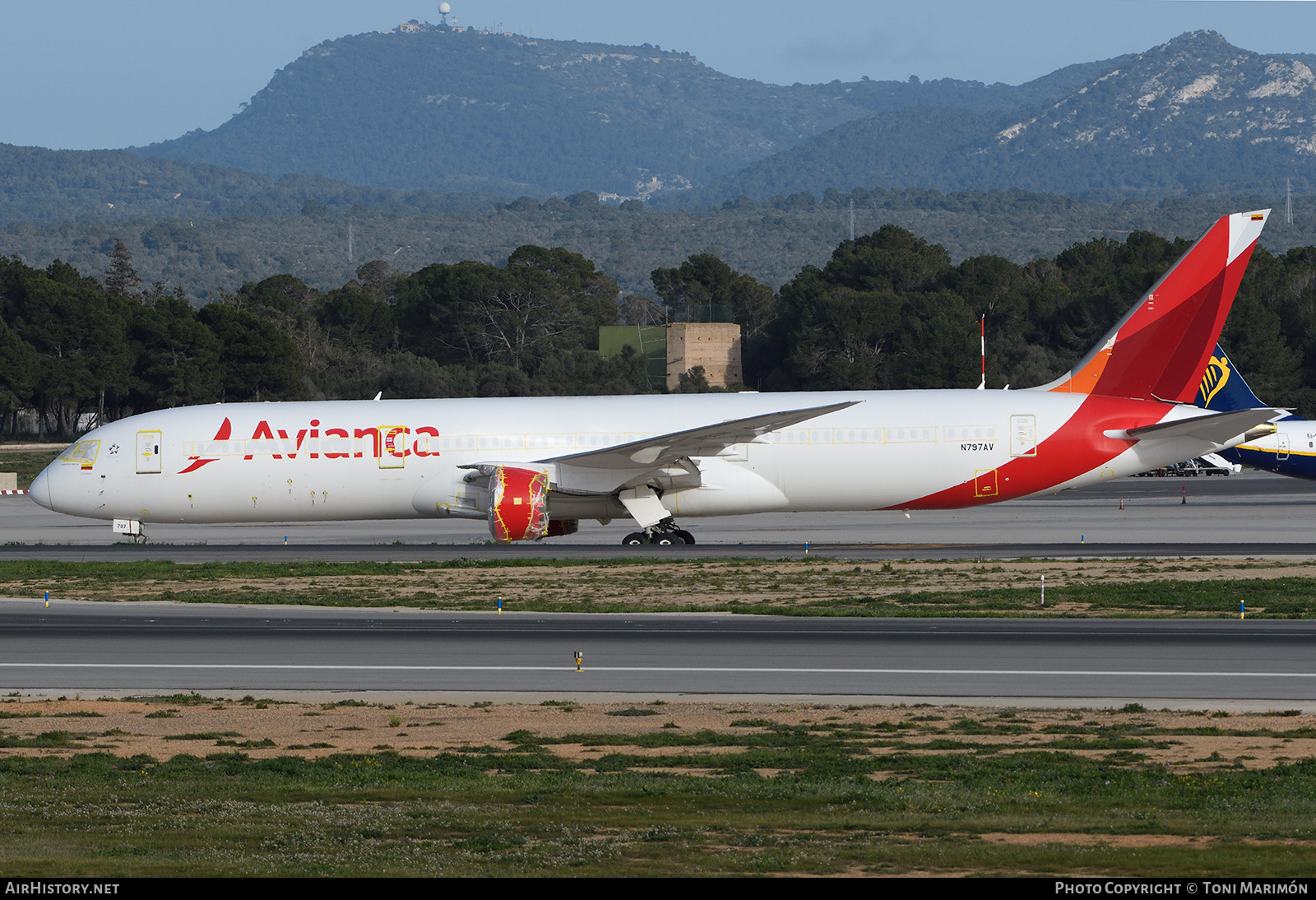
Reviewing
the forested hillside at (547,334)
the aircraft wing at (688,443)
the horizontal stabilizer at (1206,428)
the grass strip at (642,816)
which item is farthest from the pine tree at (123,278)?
the grass strip at (642,816)

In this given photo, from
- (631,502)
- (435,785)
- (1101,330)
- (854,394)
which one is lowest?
(435,785)

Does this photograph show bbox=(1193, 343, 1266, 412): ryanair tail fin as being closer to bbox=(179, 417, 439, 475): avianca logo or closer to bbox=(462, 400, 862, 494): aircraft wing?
bbox=(462, 400, 862, 494): aircraft wing

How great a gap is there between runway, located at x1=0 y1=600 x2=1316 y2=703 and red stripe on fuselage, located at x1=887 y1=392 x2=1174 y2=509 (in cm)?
1239

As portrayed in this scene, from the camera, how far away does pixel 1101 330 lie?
10131cm

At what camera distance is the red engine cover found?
111ft

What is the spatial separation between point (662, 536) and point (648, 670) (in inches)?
642

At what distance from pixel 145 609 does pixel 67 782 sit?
13.3 m

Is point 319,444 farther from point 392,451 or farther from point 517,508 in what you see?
point 517,508

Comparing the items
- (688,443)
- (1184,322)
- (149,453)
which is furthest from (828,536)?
(149,453)

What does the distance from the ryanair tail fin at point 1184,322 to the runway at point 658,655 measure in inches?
568

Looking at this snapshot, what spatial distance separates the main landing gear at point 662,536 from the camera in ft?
118

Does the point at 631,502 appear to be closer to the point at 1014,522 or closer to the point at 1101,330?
the point at 1014,522

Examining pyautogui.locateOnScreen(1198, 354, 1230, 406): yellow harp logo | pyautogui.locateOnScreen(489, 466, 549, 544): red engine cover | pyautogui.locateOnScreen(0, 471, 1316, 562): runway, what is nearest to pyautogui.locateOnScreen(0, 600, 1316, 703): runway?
pyautogui.locateOnScreen(489, 466, 549, 544): red engine cover

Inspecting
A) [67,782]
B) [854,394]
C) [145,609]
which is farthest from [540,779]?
[854,394]
